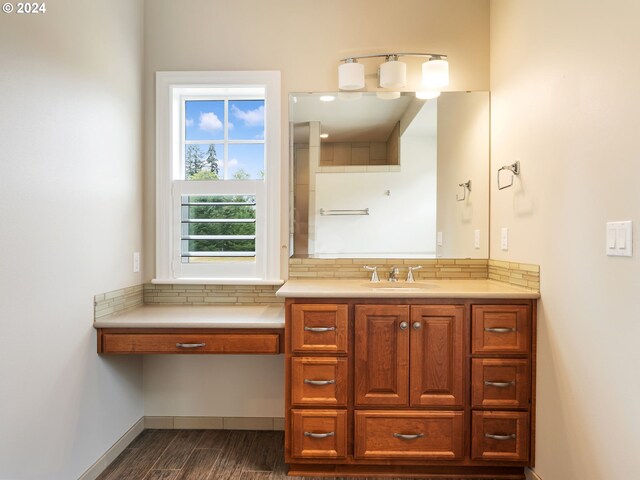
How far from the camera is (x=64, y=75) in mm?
1729

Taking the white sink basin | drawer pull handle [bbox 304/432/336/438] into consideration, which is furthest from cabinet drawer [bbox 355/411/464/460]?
the white sink basin

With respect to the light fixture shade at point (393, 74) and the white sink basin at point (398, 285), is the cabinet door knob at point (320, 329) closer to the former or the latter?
the white sink basin at point (398, 285)

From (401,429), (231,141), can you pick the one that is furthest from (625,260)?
(231,141)

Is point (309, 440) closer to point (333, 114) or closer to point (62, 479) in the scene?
point (62, 479)

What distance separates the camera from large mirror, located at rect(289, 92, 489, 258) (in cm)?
248

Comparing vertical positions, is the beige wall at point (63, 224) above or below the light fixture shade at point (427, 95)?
below

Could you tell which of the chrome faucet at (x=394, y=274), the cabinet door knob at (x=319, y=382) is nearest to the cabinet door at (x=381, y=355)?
the cabinet door knob at (x=319, y=382)

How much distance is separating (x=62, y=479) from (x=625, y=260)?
2334 mm

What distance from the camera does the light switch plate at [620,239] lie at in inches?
51.3

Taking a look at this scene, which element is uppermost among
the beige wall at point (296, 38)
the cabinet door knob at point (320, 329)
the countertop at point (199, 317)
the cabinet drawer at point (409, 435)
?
the beige wall at point (296, 38)

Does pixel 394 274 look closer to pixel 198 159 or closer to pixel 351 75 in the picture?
pixel 351 75

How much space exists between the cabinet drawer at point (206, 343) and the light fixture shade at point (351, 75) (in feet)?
4.91

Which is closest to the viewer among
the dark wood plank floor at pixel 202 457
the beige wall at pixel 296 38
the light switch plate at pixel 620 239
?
the light switch plate at pixel 620 239

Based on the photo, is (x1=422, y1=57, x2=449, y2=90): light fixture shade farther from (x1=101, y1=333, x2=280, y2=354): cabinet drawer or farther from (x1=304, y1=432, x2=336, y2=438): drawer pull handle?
(x1=304, y1=432, x2=336, y2=438): drawer pull handle
